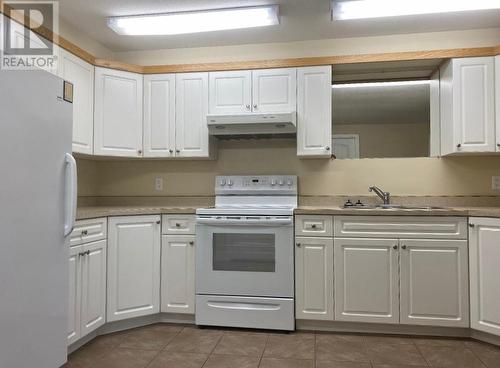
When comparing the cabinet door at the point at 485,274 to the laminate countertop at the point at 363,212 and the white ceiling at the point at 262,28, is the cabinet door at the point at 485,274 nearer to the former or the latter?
the laminate countertop at the point at 363,212

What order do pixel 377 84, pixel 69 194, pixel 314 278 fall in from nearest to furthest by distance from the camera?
pixel 69 194
pixel 314 278
pixel 377 84

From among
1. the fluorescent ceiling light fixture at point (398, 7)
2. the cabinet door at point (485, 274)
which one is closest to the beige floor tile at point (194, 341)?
the cabinet door at point (485, 274)

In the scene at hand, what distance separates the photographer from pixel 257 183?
3311 mm

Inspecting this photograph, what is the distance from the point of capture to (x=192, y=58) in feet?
11.5

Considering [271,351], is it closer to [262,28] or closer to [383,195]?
[383,195]

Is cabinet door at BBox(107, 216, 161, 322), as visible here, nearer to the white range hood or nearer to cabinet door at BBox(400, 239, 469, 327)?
the white range hood

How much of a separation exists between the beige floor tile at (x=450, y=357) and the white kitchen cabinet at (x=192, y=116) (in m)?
2.19

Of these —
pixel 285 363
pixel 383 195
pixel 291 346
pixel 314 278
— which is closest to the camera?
pixel 285 363

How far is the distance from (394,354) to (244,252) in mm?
1206

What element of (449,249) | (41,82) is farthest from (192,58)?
(449,249)

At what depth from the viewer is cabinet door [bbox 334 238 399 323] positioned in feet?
8.76

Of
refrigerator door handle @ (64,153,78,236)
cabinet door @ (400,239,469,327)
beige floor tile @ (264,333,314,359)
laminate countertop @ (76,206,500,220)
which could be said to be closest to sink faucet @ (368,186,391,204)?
laminate countertop @ (76,206,500,220)

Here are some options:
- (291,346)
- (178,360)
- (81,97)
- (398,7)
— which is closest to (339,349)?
(291,346)

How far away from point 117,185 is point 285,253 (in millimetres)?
1803
